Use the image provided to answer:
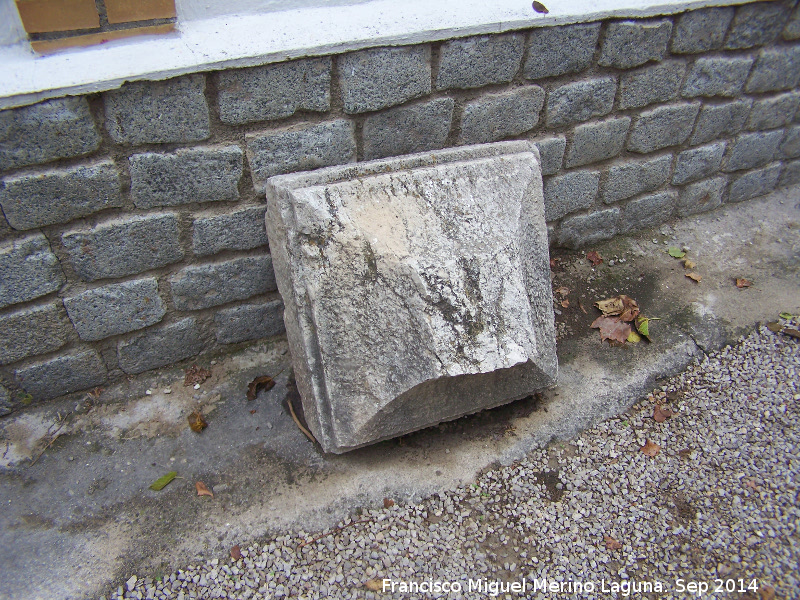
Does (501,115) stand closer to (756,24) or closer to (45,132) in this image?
(756,24)

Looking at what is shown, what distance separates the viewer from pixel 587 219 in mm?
3041

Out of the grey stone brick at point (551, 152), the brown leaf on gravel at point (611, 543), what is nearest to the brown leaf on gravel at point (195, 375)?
the brown leaf on gravel at point (611, 543)

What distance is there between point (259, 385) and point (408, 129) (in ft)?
4.17

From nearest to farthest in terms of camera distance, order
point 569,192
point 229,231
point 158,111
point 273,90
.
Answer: point 158,111 → point 273,90 → point 229,231 → point 569,192

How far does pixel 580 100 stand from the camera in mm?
2656

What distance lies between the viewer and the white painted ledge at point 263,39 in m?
1.83

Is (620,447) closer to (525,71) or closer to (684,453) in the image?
(684,453)

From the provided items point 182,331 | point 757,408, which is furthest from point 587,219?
point 182,331

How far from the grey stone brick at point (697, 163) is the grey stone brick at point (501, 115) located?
1057 millimetres

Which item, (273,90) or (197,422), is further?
(197,422)

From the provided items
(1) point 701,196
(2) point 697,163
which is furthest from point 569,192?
(1) point 701,196

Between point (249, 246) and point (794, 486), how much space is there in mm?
2281

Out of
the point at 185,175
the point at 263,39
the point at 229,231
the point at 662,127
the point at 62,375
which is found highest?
the point at 263,39

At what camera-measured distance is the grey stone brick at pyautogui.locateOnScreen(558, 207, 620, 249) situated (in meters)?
3.02
